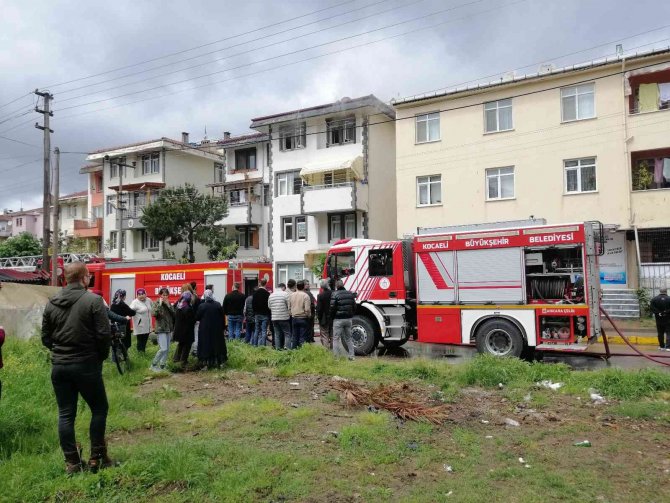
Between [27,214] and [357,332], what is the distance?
7443 cm

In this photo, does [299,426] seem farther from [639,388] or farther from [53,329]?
[639,388]

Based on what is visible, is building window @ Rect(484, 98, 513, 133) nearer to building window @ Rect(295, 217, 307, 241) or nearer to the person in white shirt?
building window @ Rect(295, 217, 307, 241)

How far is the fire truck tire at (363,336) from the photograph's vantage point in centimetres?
1321

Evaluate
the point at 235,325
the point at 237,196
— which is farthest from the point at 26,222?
the point at 235,325

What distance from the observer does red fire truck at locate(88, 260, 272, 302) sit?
18.5 m

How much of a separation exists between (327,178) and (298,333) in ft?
60.0

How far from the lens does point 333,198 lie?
95.2ft

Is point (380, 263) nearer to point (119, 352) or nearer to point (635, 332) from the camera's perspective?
point (119, 352)

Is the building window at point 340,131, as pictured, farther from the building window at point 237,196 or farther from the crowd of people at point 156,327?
the crowd of people at point 156,327

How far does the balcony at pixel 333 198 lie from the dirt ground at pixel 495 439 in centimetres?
2011

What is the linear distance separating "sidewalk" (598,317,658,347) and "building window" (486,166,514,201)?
7410 mm

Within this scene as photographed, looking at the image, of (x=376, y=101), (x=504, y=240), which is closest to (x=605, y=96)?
(x=376, y=101)

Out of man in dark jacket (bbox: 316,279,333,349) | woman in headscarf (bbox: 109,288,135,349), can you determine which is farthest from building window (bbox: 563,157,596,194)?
woman in headscarf (bbox: 109,288,135,349)

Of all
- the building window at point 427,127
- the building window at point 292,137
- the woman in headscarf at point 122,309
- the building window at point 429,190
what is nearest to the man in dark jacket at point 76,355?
the woman in headscarf at point 122,309
